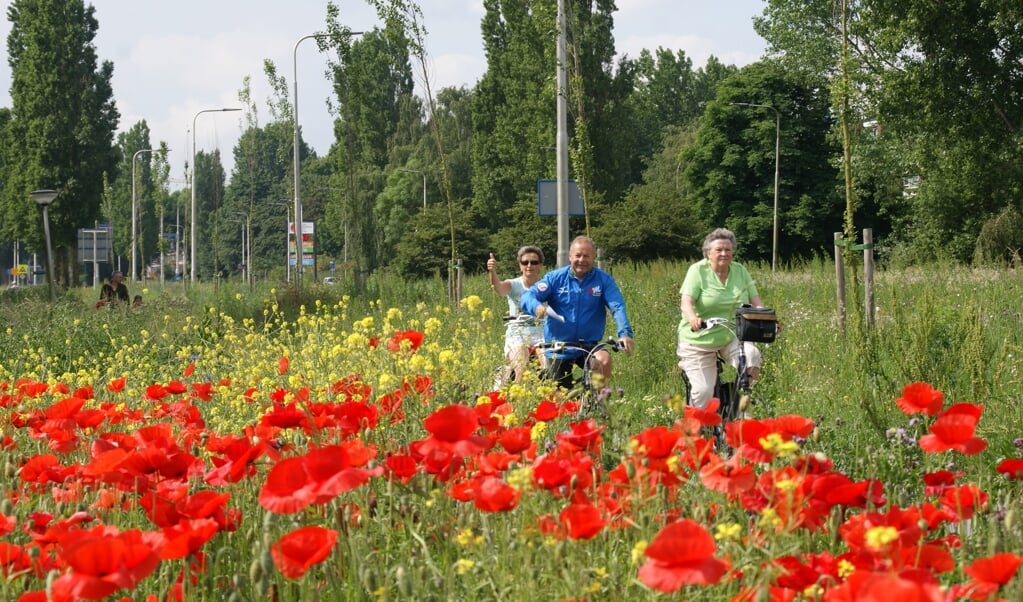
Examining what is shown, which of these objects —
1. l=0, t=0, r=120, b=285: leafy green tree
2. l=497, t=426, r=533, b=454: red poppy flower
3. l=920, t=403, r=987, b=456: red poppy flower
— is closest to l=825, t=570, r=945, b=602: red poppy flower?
l=920, t=403, r=987, b=456: red poppy flower

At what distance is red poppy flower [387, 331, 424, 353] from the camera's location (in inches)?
158

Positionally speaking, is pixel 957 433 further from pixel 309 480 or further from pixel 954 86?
pixel 954 86

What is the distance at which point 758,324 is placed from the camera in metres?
6.00

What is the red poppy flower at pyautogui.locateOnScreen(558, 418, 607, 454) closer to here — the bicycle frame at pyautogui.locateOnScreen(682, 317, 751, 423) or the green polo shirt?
the bicycle frame at pyautogui.locateOnScreen(682, 317, 751, 423)

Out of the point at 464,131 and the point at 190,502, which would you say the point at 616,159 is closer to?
the point at 464,131

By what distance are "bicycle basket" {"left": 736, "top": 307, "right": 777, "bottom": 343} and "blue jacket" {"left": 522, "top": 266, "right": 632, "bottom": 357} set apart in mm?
1043

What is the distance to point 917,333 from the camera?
5.96 metres

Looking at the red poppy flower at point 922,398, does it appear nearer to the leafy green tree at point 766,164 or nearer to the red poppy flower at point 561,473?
the red poppy flower at point 561,473

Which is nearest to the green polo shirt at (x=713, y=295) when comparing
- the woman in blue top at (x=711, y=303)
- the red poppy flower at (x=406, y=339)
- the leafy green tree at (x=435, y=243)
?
the woman in blue top at (x=711, y=303)

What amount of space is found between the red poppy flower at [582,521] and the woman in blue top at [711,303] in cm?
483

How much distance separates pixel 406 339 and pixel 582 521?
7.16 ft

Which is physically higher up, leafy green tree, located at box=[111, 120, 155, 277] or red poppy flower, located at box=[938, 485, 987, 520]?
leafy green tree, located at box=[111, 120, 155, 277]

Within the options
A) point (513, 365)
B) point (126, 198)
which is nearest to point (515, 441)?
point (513, 365)

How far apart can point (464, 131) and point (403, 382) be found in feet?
198
